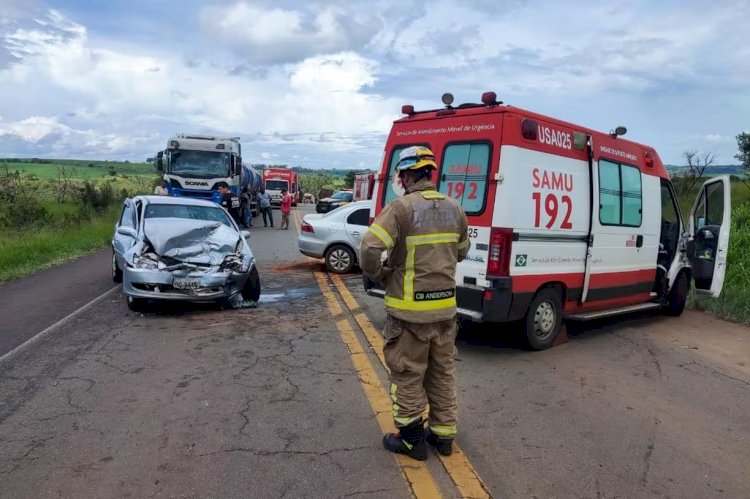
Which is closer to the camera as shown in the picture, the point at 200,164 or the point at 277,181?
the point at 200,164

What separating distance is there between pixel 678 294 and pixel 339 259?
19.8 ft

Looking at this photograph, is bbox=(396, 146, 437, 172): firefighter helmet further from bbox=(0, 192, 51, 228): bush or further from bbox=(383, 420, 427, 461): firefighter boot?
bbox=(0, 192, 51, 228): bush

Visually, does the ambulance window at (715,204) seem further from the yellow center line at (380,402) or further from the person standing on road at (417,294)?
the person standing on road at (417,294)

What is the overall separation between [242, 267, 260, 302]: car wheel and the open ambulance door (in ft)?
19.7

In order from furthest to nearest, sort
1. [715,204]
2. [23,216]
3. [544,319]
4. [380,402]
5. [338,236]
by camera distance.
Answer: [23,216]
[338,236]
[715,204]
[544,319]
[380,402]

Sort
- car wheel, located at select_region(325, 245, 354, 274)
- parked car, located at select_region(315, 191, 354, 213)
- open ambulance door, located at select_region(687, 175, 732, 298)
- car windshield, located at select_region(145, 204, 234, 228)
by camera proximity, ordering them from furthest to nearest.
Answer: parked car, located at select_region(315, 191, 354, 213), car wheel, located at select_region(325, 245, 354, 274), car windshield, located at select_region(145, 204, 234, 228), open ambulance door, located at select_region(687, 175, 732, 298)

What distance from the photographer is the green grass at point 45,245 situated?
12070 mm

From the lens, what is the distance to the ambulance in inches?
223

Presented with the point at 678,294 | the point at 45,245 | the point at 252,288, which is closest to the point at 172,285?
the point at 252,288

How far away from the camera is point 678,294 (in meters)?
8.34

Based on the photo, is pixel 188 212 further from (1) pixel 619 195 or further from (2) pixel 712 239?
(2) pixel 712 239

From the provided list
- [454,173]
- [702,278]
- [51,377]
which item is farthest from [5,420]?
[702,278]

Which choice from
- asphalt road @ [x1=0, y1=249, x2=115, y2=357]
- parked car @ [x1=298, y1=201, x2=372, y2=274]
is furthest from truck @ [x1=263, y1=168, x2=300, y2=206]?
parked car @ [x1=298, y1=201, x2=372, y2=274]

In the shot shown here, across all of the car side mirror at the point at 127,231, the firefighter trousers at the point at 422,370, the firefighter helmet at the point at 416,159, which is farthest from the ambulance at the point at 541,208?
the car side mirror at the point at 127,231
